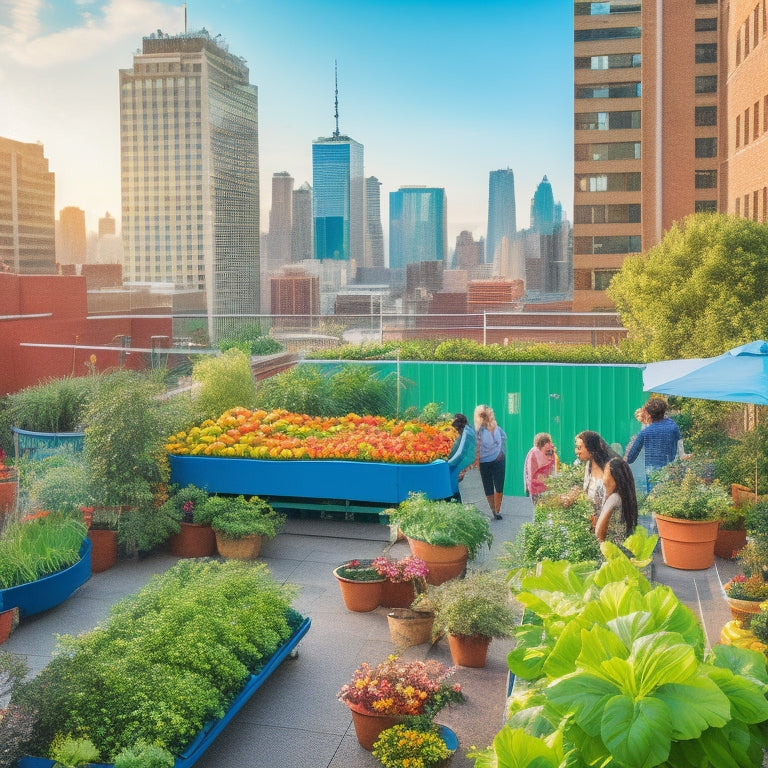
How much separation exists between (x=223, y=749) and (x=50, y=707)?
3.75 ft

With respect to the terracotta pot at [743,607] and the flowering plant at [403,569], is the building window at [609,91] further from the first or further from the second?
the terracotta pot at [743,607]

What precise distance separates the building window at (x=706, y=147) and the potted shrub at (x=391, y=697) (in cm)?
7467

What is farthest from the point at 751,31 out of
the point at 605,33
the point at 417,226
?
the point at 417,226

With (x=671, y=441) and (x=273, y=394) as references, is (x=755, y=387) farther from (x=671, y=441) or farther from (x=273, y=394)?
(x=273, y=394)

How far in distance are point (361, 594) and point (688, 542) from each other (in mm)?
2784

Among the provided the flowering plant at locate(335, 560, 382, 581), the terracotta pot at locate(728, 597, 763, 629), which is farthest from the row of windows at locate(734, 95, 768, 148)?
the terracotta pot at locate(728, 597, 763, 629)

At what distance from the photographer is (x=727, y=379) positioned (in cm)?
769

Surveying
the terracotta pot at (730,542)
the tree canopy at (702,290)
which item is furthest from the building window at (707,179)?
the terracotta pot at (730,542)

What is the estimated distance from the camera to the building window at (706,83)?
72.2 meters

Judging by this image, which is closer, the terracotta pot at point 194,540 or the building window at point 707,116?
the terracotta pot at point 194,540

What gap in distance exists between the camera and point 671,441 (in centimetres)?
929

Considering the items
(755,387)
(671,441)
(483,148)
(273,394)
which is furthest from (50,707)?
(483,148)

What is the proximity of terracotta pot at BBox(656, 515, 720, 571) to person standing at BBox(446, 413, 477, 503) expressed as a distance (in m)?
2.26

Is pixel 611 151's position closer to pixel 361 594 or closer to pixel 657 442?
pixel 657 442
